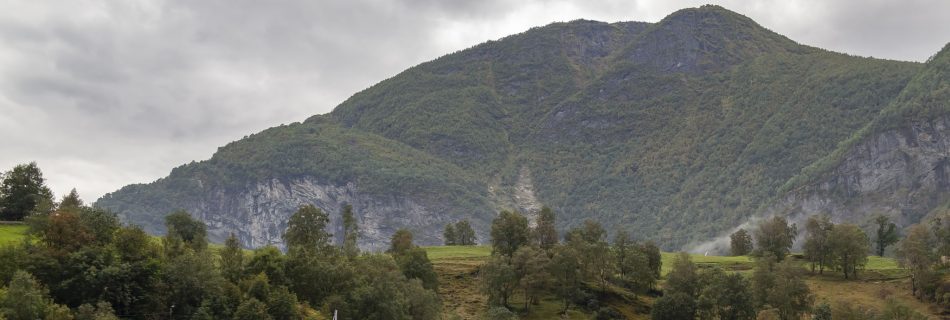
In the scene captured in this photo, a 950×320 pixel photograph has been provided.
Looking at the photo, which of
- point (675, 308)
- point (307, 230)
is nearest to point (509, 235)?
point (307, 230)

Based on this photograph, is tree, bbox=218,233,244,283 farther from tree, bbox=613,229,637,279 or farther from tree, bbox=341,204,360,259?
tree, bbox=613,229,637,279

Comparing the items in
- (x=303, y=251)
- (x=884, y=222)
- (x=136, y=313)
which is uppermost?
(x=884, y=222)

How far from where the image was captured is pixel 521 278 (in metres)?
131

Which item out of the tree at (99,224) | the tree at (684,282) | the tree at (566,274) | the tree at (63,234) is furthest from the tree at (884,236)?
the tree at (63,234)

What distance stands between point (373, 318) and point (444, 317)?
18.7 meters

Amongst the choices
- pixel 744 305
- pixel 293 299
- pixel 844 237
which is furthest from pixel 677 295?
pixel 293 299

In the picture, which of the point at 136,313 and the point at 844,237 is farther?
the point at 844,237

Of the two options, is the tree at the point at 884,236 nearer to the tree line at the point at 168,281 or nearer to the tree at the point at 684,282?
the tree at the point at 684,282

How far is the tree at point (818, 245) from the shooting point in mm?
153125

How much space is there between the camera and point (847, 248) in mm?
149625

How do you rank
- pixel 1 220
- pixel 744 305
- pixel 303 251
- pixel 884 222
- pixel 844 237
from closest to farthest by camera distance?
pixel 303 251 < pixel 744 305 < pixel 1 220 < pixel 844 237 < pixel 884 222

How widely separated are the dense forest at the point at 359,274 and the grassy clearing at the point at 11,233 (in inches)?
91.9

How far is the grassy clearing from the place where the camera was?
111m

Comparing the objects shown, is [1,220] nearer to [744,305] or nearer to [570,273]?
[570,273]
